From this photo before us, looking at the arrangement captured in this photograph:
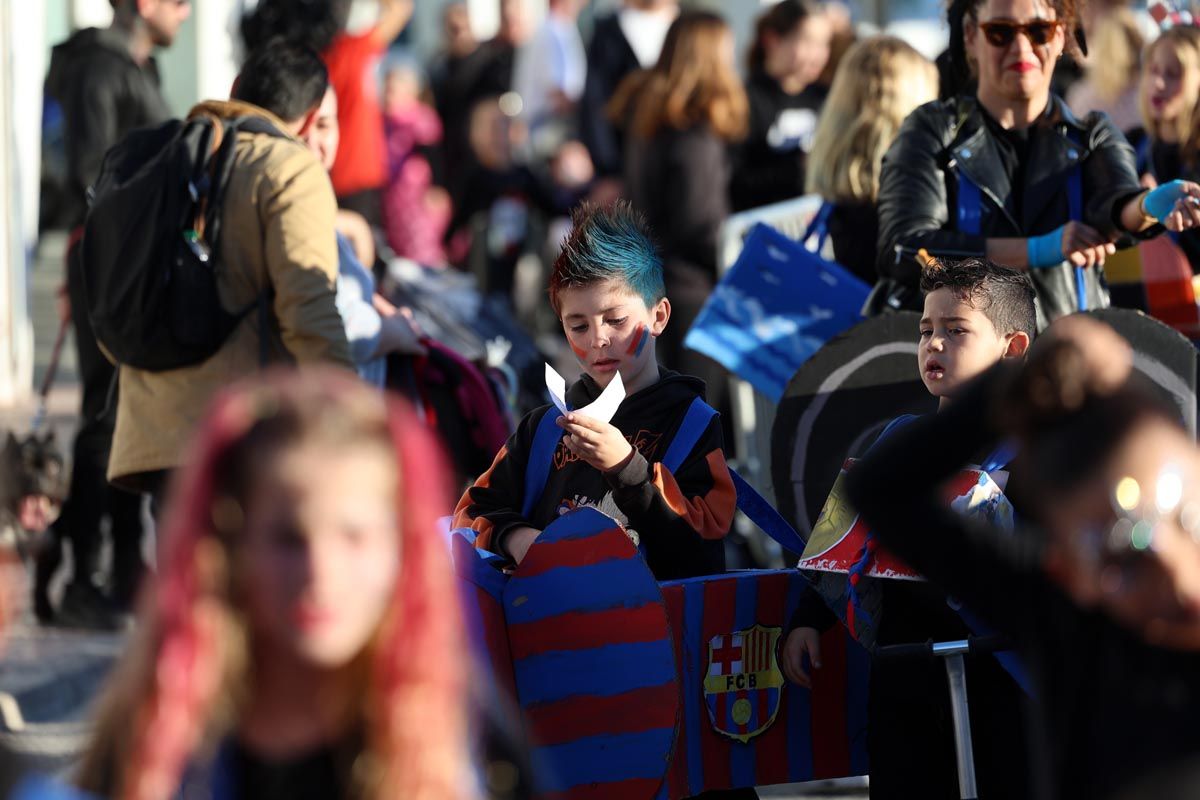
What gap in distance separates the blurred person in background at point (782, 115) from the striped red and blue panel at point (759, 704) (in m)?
4.67

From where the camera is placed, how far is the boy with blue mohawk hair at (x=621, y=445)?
13.0 feet

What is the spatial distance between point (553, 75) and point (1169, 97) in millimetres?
6742

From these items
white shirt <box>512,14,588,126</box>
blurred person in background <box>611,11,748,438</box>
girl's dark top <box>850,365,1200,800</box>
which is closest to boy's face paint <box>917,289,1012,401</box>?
girl's dark top <box>850,365,1200,800</box>

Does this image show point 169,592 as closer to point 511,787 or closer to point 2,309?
point 511,787

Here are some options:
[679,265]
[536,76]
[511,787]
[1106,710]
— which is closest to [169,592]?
[511,787]

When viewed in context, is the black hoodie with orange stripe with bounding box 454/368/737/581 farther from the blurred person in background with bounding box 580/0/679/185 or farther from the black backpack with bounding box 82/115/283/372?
the blurred person in background with bounding box 580/0/679/185

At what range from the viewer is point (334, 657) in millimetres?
2309

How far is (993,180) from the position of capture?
497 cm

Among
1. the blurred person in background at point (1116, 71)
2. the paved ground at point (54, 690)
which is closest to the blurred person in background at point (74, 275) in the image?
the paved ground at point (54, 690)

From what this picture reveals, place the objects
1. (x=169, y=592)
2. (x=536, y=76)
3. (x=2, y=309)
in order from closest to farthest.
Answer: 1. (x=169, y=592)
2. (x=2, y=309)
3. (x=536, y=76)

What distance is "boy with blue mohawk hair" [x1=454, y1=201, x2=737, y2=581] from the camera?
3.97 meters

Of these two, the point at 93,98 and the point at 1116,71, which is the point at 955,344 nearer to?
the point at 1116,71

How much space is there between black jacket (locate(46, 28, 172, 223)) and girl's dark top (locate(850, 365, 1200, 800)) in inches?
197

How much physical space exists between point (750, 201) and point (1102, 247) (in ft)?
13.5
